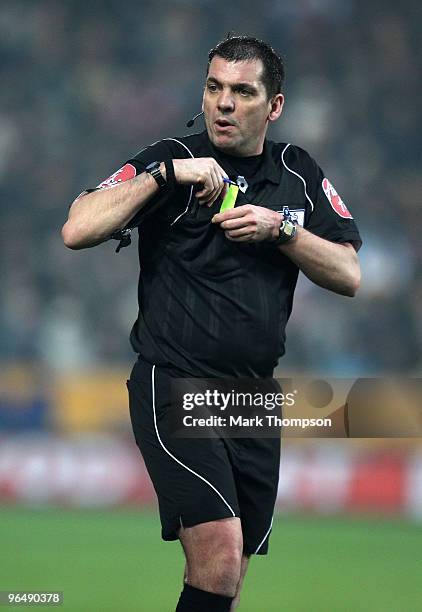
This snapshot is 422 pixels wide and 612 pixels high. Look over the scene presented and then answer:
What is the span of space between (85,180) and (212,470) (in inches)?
388

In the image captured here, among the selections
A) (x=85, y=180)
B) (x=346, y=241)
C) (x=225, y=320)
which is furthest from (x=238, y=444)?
(x=85, y=180)

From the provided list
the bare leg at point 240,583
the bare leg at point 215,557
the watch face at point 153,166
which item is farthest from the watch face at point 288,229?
the bare leg at point 240,583

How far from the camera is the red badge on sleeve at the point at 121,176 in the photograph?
4.00 m

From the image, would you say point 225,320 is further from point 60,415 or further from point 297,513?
point 60,415

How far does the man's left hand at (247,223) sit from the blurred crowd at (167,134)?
7.73 m

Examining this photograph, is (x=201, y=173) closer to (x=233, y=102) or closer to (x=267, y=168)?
(x=233, y=102)

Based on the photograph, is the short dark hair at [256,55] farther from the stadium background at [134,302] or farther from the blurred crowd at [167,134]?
the blurred crowd at [167,134]

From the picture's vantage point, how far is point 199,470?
156 inches

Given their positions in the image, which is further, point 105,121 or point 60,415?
point 105,121

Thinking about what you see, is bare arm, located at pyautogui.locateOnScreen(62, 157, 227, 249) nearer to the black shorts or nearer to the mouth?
the mouth

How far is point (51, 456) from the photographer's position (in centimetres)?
1047

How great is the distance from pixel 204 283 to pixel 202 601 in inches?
46.2

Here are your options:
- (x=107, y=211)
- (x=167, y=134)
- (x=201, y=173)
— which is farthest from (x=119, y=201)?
(x=167, y=134)

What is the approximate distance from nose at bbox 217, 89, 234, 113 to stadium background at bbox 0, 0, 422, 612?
3091 millimetres
